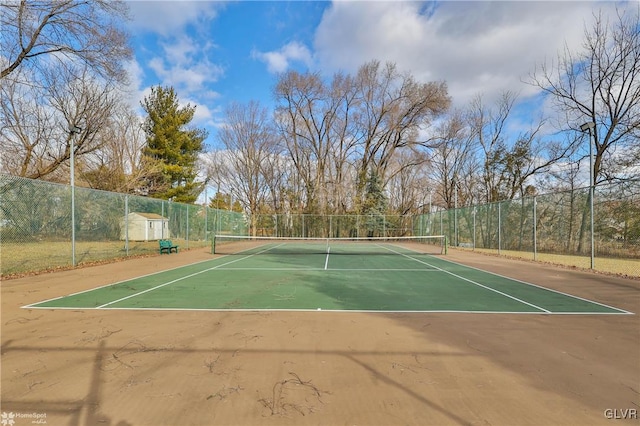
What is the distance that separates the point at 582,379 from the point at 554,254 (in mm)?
12282

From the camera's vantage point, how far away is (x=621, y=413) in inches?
107

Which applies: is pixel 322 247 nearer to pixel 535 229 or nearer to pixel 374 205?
pixel 374 205

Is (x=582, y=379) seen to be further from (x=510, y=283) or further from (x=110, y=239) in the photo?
(x=110, y=239)

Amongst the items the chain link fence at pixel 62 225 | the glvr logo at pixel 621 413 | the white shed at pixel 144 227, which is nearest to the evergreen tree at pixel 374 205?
the white shed at pixel 144 227

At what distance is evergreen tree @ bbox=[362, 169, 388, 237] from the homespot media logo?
29.7 m

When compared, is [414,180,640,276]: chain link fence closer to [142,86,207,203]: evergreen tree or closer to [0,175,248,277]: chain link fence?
[0,175,248,277]: chain link fence

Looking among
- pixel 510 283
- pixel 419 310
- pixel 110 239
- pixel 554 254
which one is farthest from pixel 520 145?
pixel 110 239

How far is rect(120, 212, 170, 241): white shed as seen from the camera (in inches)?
586

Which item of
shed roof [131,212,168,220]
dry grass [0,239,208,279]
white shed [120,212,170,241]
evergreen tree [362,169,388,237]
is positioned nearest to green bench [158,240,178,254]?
white shed [120,212,170,241]

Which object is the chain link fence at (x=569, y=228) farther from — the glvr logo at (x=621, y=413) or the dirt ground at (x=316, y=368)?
the glvr logo at (x=621, y=413)

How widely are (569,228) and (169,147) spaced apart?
1166 inches

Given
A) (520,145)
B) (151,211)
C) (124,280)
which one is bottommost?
(124,280)

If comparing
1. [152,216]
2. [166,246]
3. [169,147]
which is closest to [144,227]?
[152,216]

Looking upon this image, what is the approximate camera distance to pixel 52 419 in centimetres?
255
